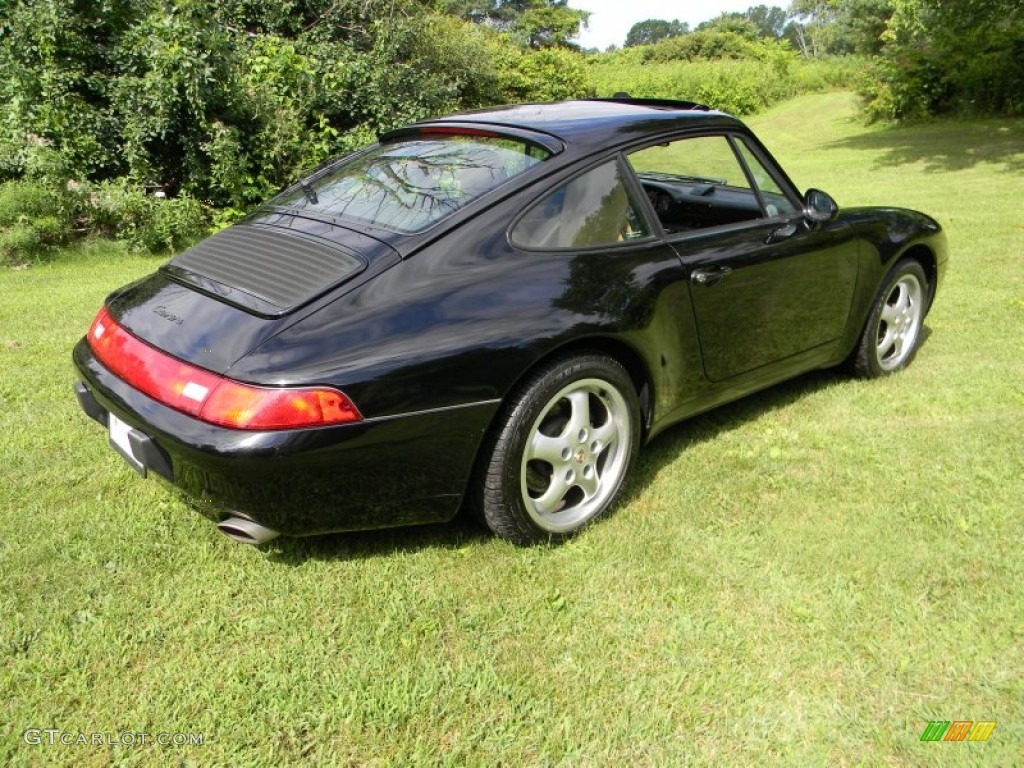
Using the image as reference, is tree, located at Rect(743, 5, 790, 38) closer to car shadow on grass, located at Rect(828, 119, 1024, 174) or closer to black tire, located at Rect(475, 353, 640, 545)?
car shadow on grass, located at Rect(828, 119, 1024, 174)

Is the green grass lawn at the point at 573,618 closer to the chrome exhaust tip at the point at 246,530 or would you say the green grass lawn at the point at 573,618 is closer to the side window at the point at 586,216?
the chrome exhaust tip at the point at 246,530

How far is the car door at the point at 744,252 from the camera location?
125 inches

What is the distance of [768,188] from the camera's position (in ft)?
11.8

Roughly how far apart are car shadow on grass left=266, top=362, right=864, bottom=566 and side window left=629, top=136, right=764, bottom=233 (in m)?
0.96

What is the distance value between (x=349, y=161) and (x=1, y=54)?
6202 mm

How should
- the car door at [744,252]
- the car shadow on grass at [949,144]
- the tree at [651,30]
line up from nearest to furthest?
1. the car door at [744,252]
2. the car shadow on grass at [949,144]
3. the tree at [651,30]

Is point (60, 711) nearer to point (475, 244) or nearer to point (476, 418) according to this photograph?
point (476, 418)

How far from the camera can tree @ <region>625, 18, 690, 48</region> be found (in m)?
113

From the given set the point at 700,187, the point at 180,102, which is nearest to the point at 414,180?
the point at 700,187

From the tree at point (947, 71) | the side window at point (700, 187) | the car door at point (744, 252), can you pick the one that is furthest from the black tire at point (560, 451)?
the tree at point (947, 71)

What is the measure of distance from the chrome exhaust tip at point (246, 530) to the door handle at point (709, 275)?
1763mm

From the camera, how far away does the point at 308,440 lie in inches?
87.0

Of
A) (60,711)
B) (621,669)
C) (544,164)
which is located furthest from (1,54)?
(621,669)

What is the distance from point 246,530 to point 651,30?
413 ft
